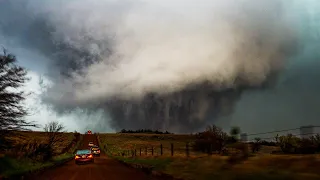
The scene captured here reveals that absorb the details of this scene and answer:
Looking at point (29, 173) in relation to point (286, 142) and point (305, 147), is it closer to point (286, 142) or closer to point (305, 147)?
point (305, 147)

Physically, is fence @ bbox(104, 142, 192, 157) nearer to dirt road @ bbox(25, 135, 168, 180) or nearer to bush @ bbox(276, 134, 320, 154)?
dirt road @ bbox(25, 135, 168, 180)

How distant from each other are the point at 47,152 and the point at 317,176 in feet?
98.7

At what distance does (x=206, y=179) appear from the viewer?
13586 millimetres

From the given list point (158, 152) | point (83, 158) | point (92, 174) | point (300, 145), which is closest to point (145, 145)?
point (158, 152)

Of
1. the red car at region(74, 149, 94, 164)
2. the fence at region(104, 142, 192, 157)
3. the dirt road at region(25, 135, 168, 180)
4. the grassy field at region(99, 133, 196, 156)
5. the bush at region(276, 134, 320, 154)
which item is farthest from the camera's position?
the grassy field at region(99, 133, 196, 156)

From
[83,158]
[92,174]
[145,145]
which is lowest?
[92,174]

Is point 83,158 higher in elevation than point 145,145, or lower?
lower

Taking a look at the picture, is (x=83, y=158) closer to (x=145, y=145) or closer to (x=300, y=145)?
(x=300, y=145)

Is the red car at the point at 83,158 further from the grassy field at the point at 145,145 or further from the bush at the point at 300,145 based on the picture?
the bush at the point at 300,145

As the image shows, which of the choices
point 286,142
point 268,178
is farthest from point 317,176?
point 286,142

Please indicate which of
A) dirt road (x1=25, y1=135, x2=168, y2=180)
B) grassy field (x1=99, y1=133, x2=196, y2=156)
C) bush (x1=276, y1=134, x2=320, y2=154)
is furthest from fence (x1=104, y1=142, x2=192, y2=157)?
bush (x1=276, y1=134, x2=320, y2=154)

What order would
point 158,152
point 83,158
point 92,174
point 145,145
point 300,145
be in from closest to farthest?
1. point 92,174
2. point 300,145
3. point 83,158
4. point 158,152
5. point 145,145

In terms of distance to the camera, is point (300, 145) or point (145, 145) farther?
point (145, 145)

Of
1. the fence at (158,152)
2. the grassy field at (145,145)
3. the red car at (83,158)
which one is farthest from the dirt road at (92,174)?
the grassy field at (145,145)
